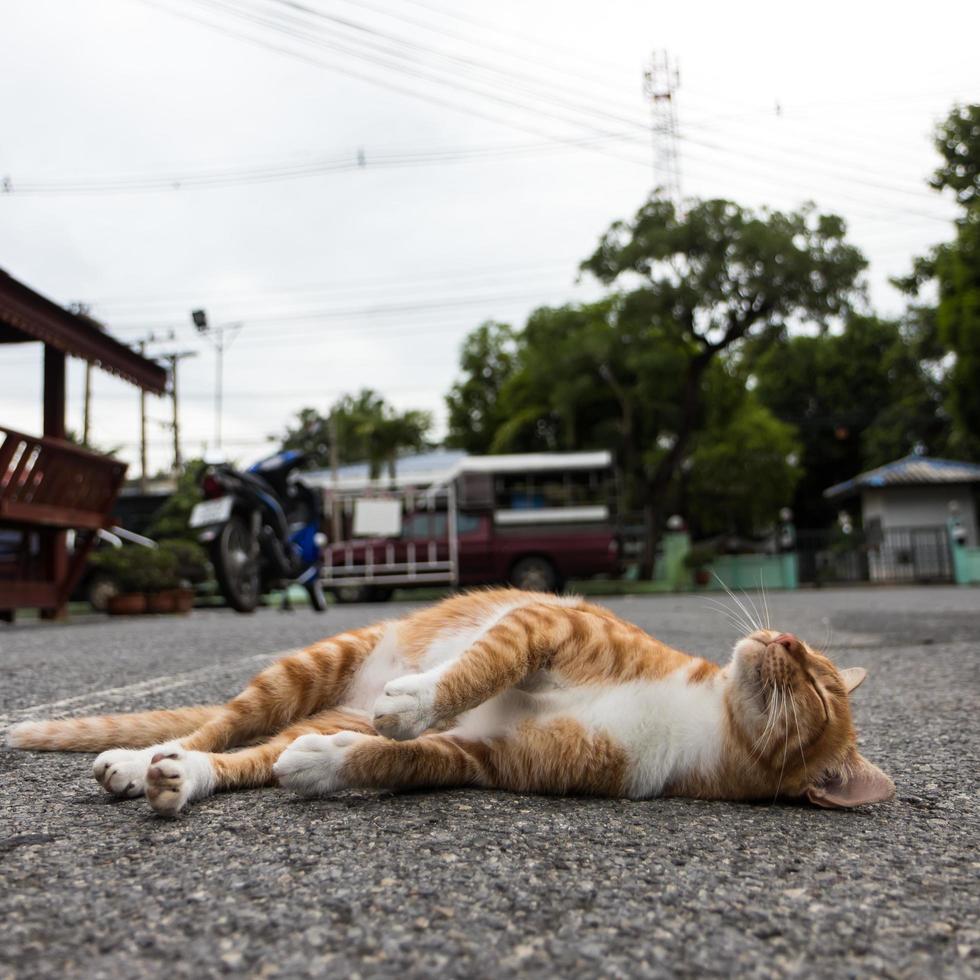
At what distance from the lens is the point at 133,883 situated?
4.50 ft

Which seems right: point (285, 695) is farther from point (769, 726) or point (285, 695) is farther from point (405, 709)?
point (769, 726)

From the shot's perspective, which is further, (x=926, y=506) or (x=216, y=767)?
(x=926, y=506)

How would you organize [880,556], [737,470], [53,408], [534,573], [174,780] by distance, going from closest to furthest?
1. [174,780]
2. [53,408]
3. [534,573]
4. [880,556]
5. [737,470]

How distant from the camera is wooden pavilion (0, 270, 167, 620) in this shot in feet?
26.0

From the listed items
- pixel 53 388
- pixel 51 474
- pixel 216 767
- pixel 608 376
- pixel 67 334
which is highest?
pixel 608 376

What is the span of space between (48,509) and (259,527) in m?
2.05

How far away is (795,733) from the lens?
6.93 ft

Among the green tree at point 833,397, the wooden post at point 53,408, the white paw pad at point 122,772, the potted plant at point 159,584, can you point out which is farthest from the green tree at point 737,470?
the white paw pad at point 122,772

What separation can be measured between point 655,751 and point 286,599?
1130cm

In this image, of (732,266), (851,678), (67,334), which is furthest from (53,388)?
(732,266)

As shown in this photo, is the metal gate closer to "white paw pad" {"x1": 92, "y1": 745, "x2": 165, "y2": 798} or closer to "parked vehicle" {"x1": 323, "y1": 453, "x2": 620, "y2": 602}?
"parked vehicle" {"x1": 323, "y1": 453, "x2": 620, "y2": 602}

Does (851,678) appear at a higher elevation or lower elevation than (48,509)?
lower

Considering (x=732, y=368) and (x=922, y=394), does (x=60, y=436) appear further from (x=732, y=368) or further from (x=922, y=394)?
(x=922, y=394)

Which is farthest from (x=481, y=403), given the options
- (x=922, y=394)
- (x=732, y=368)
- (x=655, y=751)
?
(x=655, y=751)
